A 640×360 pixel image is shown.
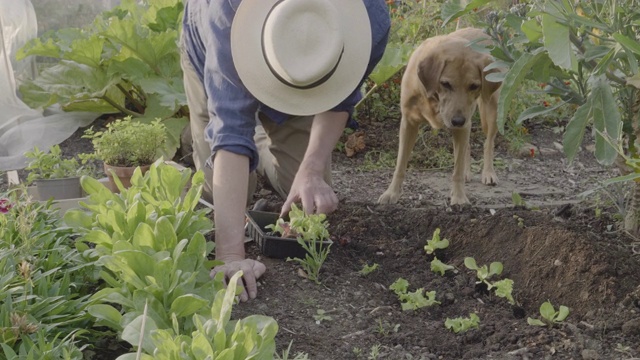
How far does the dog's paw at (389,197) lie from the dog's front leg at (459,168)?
0.37m

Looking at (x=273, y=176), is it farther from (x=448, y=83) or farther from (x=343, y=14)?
(x=343, y=14)

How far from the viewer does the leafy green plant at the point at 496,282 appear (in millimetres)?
3137

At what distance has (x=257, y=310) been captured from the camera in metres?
2.95

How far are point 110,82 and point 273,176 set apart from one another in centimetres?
165

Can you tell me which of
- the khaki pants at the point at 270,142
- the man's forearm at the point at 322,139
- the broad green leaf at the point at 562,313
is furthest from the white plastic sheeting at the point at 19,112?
the broad green leaf at the point at 562,313

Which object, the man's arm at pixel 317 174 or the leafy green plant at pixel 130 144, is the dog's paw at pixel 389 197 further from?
the leafy green plant at pixel 130 144

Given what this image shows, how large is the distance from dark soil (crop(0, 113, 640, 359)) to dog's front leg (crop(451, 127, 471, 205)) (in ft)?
2.02

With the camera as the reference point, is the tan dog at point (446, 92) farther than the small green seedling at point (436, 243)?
Yes

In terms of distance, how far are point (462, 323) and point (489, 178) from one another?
10.2ft

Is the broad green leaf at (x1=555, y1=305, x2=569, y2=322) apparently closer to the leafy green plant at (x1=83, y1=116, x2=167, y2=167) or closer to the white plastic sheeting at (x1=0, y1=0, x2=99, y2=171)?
the leafy green plant at (x1=83, y1=116, x2=167, y2=167)

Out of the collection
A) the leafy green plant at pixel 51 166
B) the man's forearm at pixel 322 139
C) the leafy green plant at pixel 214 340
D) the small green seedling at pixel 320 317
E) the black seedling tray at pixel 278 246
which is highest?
the man's forearm at pixel 322 139

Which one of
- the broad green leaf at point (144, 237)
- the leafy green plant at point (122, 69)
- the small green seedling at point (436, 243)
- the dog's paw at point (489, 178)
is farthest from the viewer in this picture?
the dog's paw at point (489, 178)

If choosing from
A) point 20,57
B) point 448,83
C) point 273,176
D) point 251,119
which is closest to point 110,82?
point 20,57

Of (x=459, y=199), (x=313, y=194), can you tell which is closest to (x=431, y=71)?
(x=459, y=199)
